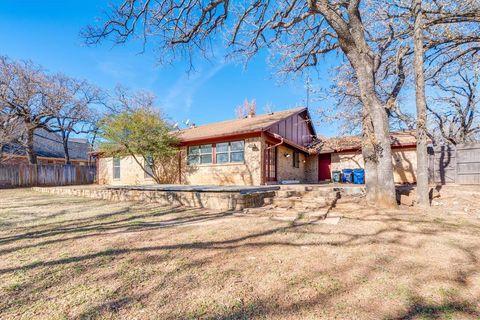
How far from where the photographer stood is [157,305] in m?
2.05

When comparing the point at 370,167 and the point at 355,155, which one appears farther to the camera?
the point at 355,155

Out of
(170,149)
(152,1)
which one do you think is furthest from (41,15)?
(170,149)

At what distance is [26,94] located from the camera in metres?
17.9

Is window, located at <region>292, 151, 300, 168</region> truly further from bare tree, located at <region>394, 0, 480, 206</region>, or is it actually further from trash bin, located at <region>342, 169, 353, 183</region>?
bare tree, located at <region>394, 0, 480, 206</region>

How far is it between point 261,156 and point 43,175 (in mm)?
17020

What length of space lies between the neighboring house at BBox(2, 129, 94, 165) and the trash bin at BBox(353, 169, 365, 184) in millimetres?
22776

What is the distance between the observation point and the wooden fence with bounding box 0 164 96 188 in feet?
53.4

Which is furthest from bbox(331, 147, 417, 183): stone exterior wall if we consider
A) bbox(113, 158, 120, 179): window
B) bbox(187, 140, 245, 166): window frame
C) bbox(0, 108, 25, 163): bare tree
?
bbox(0, 108, 25, 163): bare tree

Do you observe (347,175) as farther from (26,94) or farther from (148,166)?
(26,94)

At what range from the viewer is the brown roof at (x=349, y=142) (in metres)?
13.5

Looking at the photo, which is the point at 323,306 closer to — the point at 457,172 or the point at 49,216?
the point at 49,216

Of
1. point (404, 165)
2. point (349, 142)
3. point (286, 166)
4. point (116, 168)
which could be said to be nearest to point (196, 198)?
point (286, 166)

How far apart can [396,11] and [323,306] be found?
1013 cm

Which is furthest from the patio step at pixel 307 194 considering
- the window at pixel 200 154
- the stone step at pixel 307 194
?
the window at pixel 200 154
